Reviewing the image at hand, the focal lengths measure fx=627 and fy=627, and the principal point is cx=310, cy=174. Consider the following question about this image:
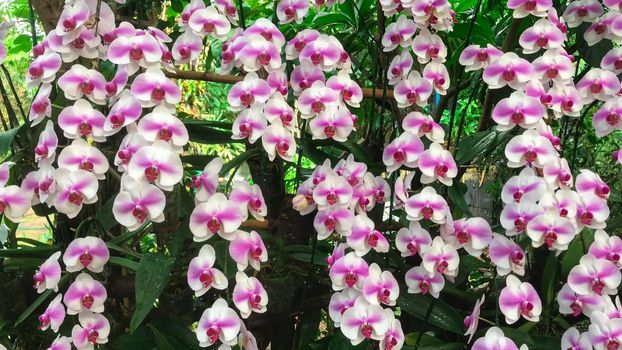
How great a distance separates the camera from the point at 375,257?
816 mm

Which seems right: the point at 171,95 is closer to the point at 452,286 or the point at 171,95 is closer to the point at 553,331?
the point at 452,286

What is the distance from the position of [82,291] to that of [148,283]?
7 centimetres

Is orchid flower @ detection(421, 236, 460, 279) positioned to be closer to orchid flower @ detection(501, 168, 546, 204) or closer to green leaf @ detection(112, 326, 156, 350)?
orchid flower @ detection(501, 168, 546, 204)

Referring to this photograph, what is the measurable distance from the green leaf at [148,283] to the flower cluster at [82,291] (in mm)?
38

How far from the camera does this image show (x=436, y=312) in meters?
0.80

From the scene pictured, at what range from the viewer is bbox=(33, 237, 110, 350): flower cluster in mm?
640

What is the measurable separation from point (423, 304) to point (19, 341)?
1.86 ft

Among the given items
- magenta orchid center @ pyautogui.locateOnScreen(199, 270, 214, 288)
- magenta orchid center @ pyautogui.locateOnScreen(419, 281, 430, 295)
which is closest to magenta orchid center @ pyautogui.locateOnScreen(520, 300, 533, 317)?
magenta orchid center @ pyautogui.locateOnScreen(419, 281, 430, 295)

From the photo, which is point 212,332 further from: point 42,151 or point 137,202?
point 42,151

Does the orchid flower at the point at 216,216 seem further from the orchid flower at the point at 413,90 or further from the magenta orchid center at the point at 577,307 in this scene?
the magenta orchid center at the point at 577,307

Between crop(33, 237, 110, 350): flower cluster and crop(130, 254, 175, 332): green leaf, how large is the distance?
0.04 meters

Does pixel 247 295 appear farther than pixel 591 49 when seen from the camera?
No

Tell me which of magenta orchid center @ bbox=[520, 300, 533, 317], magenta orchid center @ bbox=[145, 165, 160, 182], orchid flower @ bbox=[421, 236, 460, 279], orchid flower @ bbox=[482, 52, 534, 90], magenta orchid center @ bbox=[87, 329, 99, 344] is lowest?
magenta orchid center @ bbox=[87, 329, 99, 344]

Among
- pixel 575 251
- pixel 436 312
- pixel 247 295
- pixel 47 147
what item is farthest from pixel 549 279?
pixel 47 147
